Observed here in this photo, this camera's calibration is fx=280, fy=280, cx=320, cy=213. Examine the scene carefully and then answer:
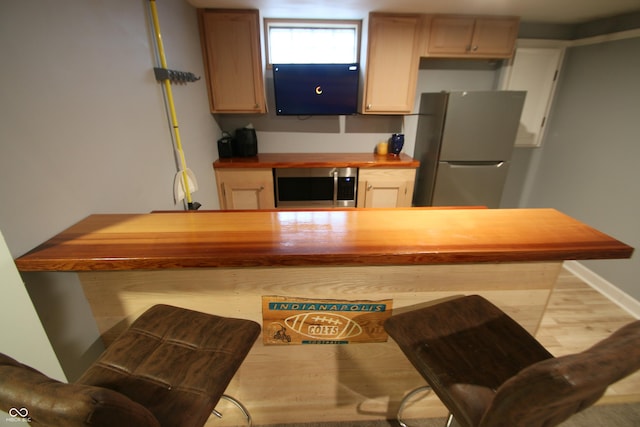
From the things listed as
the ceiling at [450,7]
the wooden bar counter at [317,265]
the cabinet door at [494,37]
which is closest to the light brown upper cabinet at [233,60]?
the ceiling at [450,7]

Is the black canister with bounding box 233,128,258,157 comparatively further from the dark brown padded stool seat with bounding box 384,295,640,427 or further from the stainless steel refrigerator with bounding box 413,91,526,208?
the dark brown padded stool seat with bounding box 384,295,640,427

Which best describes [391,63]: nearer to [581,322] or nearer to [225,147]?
[225,147]

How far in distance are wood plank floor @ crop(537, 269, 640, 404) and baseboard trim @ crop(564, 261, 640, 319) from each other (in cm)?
4

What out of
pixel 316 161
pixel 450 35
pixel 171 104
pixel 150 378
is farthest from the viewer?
pixel 316 161

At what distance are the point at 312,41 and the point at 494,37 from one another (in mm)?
1722

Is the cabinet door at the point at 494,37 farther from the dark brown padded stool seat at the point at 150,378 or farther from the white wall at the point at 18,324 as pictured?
the white wall at the point at 18,324

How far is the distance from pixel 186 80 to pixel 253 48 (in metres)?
0.83

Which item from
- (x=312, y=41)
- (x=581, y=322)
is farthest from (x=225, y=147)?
(x=581, y=322)

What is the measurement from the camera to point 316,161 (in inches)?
110

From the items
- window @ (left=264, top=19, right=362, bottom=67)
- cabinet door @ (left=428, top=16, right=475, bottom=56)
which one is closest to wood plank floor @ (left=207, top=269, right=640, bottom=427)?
cabinet door @ (left=428, top=16, right=475, bottom=56)

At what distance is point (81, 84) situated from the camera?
3.63 feet

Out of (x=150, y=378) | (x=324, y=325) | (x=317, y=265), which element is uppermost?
(x=317, y=265)

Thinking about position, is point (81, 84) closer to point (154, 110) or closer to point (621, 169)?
point (154, 110)

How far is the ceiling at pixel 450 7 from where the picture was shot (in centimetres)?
220
